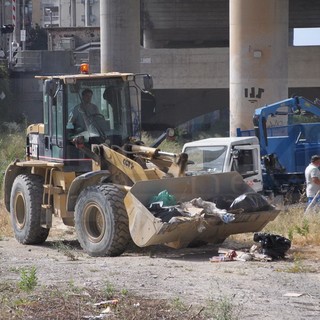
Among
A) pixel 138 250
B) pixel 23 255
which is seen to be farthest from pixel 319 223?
pixel 23 255

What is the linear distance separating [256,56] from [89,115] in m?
17.6

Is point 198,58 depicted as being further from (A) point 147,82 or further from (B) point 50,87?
(A) point 147,82

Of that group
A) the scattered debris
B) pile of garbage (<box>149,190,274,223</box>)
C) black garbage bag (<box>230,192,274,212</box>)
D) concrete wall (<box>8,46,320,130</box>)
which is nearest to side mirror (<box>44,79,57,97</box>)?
pile of garbage (<box>149,190,274,223</box>)

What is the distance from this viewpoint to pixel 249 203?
1318cm

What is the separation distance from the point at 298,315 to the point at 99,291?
2205 mm

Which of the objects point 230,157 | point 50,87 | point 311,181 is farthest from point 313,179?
A: point 50,87

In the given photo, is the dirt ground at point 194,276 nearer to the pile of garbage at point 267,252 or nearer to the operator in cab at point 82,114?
the pile of garbage at point 267,252

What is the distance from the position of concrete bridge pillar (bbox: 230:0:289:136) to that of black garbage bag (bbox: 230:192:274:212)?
18.1m

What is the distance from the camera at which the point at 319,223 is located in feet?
49.3

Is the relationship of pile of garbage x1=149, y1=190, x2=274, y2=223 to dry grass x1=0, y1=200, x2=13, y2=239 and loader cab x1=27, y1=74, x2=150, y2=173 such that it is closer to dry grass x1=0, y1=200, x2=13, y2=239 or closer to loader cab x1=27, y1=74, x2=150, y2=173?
loader cab x1=27, y1=74, x2=150, y2=173

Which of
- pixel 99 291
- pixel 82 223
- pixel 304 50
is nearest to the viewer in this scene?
pixel 99 291

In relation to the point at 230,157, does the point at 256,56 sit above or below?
above

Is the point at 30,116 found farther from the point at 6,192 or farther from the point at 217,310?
the point at 217,310

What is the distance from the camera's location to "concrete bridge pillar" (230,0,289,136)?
1229 inches
